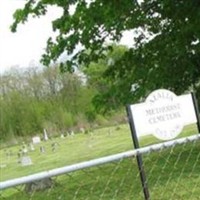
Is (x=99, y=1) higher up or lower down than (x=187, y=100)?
higher up

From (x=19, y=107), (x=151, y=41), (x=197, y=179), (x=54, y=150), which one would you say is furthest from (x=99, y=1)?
(x=19, y=107)

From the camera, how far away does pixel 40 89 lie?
52.9m

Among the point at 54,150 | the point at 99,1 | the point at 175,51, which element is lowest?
the point at 54,150

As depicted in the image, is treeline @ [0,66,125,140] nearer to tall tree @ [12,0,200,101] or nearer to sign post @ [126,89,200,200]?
tall tree @ [12,0,200,101]

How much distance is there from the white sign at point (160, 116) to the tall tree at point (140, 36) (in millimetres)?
7083

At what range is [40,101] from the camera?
2114 inches

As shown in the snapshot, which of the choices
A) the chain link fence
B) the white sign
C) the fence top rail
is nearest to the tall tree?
the chain link fence

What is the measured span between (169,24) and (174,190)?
6809 mm

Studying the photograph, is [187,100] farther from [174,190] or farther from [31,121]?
[31,121]

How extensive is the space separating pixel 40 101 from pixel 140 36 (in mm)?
39671

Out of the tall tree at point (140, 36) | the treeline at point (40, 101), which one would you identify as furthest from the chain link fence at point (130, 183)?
the treeline at point (40, 101)

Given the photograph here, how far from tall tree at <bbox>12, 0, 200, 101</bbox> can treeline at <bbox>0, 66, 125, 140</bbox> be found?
35607mm

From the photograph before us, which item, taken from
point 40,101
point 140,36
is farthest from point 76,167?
point 40,101

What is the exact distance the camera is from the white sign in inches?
199
